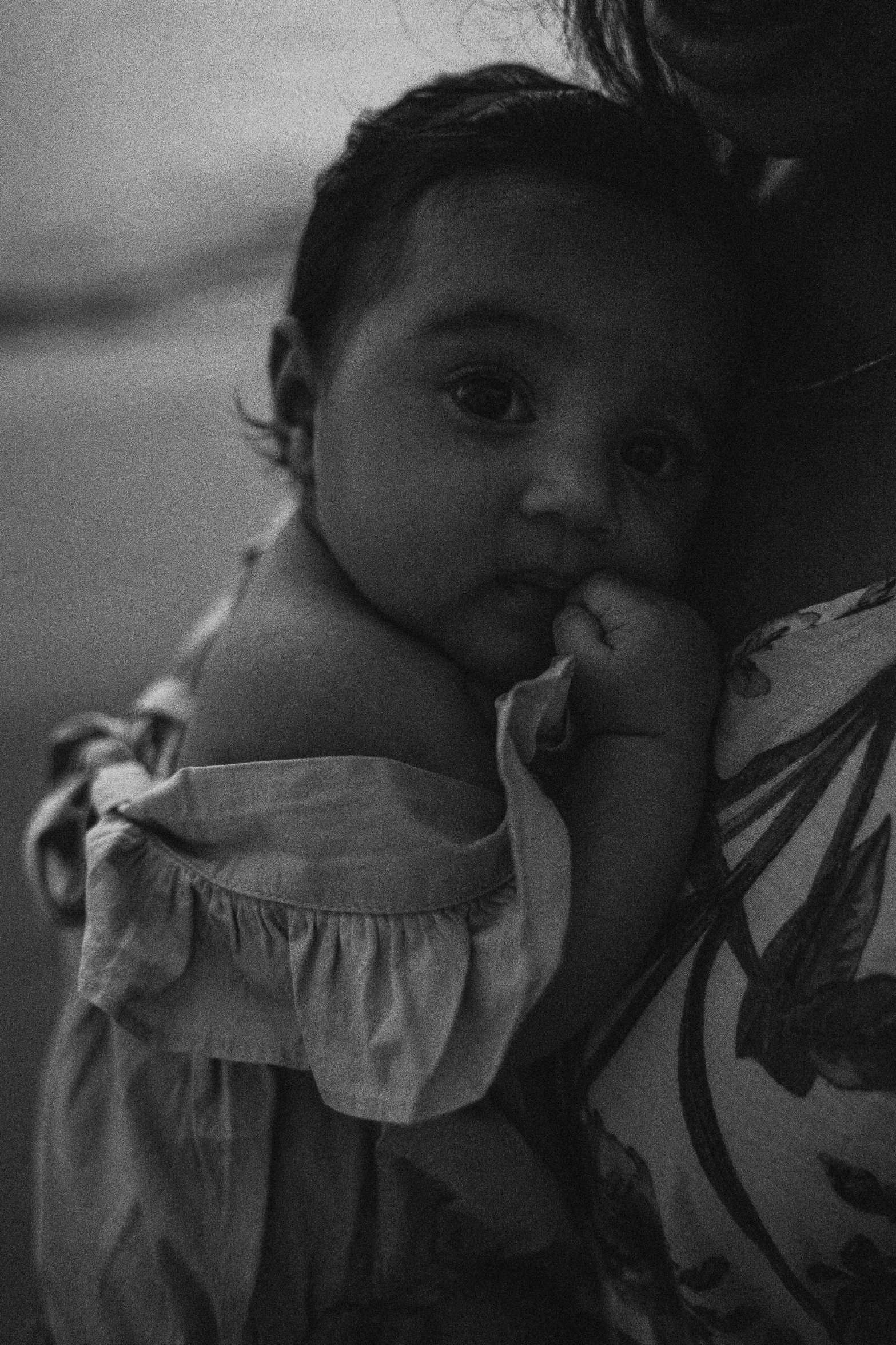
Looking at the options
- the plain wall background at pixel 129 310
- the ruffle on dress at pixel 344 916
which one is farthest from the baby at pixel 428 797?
the plain wall background at pixel 129 310

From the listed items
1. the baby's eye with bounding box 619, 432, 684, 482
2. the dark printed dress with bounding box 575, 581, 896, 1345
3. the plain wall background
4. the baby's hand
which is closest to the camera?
the dark printed dress with bounding box 575, 581, 896, 1345

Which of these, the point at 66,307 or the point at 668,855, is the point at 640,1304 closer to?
the point at 668,855

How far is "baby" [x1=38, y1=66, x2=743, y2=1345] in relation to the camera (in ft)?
2.07

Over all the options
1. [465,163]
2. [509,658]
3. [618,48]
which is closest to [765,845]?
[509,658]

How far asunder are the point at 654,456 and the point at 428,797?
0.27m

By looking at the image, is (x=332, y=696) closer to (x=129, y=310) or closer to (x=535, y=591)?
(x=535, y=591)

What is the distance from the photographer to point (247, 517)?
251 centimetres

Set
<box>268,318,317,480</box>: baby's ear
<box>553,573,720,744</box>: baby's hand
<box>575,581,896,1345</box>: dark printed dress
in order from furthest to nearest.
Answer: <box>268,318,317,480</box>: baby's ear → <box>553,573,720,744</box>: baby's hand → <box>575,581,896,1345</box>: dark printed dress

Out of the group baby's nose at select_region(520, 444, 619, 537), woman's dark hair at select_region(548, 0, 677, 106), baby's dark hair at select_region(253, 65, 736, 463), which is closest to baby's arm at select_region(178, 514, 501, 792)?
baby's nose at select_region(520, 444, 619, 537)

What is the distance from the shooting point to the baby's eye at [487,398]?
29.0 inches

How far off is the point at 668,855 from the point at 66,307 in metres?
2.40

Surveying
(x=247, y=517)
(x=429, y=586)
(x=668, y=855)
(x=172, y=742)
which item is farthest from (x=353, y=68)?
(x=668, y=855)

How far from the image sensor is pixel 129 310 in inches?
106

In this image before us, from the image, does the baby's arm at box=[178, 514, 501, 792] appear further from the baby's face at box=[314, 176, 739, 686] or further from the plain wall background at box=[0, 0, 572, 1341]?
the plain wall background at box=[0, 0, 572, 1341]
